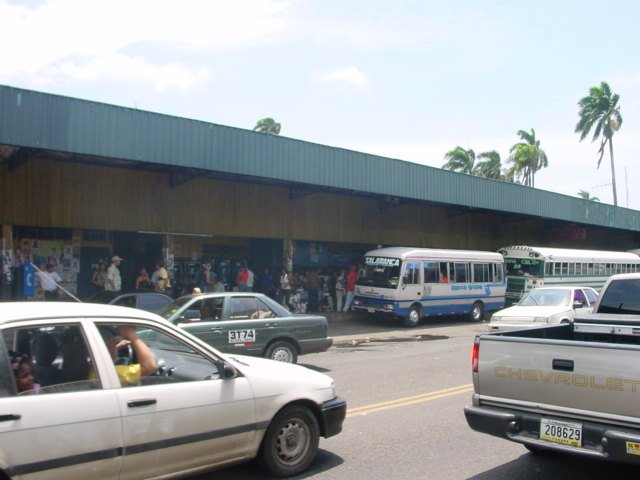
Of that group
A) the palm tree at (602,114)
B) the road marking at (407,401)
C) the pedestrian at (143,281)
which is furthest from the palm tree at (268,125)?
the road marking at (407,401)

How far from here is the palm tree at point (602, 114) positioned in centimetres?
5212

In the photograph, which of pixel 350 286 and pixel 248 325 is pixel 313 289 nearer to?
pixel 350 286

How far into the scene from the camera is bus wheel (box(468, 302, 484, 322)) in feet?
72.1

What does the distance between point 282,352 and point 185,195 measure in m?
8.75

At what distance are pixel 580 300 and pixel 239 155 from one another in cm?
1010

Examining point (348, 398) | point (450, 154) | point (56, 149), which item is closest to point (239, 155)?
point (56, 149)

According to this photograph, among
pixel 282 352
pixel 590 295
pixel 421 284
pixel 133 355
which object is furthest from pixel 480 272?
pixel 133 355

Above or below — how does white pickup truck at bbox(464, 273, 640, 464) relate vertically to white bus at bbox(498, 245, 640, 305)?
below

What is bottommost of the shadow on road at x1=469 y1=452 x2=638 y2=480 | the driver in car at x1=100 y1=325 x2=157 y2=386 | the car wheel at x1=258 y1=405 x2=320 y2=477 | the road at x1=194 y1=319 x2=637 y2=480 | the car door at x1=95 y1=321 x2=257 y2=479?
the shadow on road at x1=469 y1=452 x2=638 y2=480

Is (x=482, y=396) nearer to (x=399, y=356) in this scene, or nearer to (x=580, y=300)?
(x=399, y=356)

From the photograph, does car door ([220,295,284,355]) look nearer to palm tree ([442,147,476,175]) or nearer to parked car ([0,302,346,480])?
parked car ([0,302,346,480])

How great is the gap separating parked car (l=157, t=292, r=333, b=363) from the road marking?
271cm

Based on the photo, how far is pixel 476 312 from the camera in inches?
871

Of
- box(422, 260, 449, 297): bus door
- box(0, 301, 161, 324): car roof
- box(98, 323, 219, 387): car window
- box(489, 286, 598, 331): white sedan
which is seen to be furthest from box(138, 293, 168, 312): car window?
box(422, 260, 449, 297): bus door
